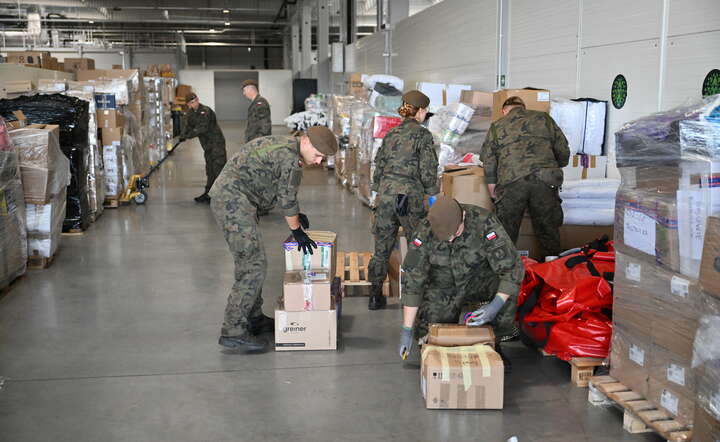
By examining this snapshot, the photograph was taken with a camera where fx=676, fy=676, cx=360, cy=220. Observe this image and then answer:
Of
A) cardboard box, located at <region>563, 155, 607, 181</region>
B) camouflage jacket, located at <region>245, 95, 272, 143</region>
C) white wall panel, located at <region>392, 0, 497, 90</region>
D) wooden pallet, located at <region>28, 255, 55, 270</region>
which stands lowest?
wooden pallet, located at <region>28, 255, 55, 270</region>

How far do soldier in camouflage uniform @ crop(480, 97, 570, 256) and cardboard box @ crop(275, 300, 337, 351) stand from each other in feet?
6.26

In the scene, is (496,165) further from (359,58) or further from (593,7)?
(359,58)

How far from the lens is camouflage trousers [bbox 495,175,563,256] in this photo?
549 centimetres

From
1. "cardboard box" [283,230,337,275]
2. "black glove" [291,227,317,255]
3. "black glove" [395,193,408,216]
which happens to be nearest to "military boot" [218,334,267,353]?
"cardboard box" [283,230,337,275]

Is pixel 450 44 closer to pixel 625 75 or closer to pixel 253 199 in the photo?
pixel 625 75

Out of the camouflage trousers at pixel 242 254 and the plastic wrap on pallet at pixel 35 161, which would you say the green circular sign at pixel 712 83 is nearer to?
the camouflage trousers at pixel 242 254

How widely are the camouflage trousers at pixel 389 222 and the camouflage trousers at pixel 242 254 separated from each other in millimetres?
1147

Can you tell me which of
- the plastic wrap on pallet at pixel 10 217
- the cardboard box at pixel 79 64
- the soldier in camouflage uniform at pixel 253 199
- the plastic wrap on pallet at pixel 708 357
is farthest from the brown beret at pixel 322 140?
the cardboard box at pixel 79 64

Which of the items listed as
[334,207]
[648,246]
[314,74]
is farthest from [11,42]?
[648,246]

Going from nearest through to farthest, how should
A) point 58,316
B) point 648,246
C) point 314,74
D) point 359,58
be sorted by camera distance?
point 648,246 < point 58,316 < point 359,58 < point 314,74

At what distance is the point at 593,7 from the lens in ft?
20.5

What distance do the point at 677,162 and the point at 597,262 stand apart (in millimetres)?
1495

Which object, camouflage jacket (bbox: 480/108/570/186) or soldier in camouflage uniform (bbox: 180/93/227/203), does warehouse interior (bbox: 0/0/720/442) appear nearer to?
camouflage jacket (bbox: 480/108/570/186)

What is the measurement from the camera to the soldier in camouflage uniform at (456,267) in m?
3.83
